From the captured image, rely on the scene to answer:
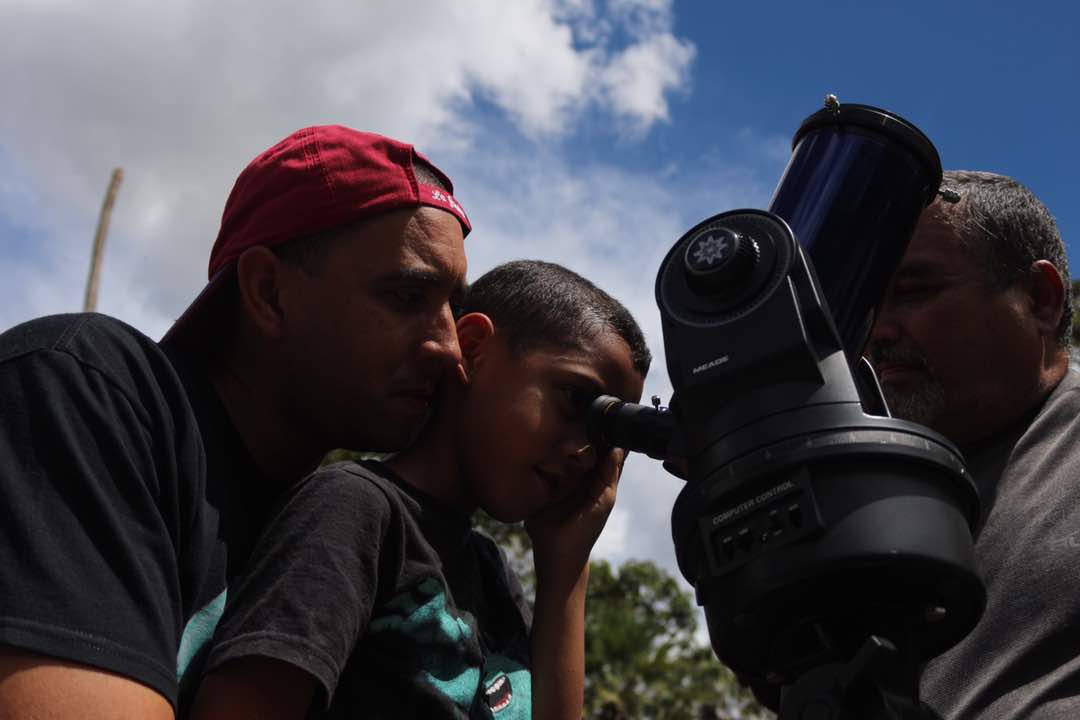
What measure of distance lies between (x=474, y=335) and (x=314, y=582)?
47.8 inches

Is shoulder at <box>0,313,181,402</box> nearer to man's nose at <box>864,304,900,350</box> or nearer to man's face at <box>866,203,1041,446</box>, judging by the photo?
man's face at <box>866,203,1041,446</box>

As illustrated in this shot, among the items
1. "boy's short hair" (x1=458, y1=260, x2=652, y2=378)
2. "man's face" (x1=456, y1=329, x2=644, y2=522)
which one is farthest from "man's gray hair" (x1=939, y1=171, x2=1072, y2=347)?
"man's face" (x1=456, y1=329, x2=644, y2=522)

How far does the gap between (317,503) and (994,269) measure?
93.0 inches

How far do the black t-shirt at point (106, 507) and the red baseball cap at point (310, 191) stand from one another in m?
0.50

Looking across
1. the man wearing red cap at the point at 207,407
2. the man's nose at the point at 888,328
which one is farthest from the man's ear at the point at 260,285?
the man's nose at the point at 888,328

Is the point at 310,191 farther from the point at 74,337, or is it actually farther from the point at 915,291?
the point at 915,291

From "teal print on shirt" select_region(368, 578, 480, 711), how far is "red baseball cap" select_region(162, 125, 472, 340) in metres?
0.84

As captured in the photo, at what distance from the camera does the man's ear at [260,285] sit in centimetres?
259

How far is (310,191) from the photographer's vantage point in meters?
2.65

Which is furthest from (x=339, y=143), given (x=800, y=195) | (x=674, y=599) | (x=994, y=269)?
(x=674, y=599)

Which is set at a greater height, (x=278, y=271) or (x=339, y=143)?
(x=339, y=143)

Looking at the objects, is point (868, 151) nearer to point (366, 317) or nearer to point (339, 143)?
point (366, 317)

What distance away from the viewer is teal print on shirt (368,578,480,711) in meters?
2.35

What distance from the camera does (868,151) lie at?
6.28ft
